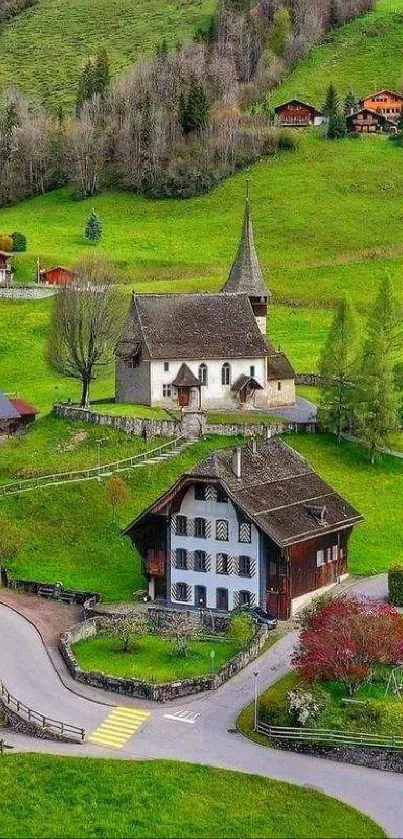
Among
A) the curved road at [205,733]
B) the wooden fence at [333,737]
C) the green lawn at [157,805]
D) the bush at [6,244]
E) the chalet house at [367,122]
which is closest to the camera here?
the green lawn at [157,805]

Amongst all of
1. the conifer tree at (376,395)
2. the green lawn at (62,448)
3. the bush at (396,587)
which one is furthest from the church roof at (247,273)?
the bush at (396,587)

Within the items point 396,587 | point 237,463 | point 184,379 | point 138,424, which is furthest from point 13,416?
point 396,587

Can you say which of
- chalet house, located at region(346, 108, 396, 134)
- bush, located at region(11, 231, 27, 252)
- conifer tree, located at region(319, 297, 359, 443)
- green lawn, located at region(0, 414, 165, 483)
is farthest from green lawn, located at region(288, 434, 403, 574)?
chalet house, located at region(346, 108, 396, 134)

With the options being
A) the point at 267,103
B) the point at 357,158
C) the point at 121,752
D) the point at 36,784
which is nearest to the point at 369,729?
the point at 121,752

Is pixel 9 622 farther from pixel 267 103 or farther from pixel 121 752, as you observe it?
pixel 267 103

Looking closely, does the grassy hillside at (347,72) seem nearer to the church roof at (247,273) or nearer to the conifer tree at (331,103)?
Answer: the conifer tree at (331,103)

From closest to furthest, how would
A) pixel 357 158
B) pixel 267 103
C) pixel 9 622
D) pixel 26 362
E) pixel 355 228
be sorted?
pixel 9 622, pixel 26 362, pixel 355 228, pixel 357 158, pixel 267 103
